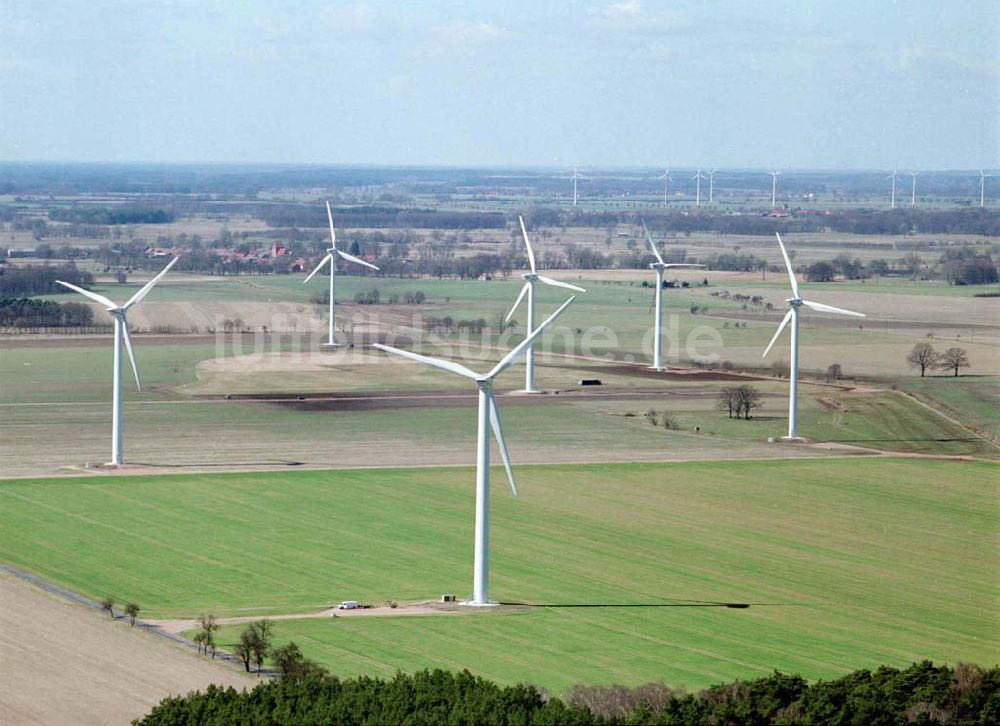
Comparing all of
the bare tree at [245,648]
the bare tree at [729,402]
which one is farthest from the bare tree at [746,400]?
the bare tree at [245,648]

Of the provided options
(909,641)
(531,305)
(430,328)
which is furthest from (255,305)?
(909,641)

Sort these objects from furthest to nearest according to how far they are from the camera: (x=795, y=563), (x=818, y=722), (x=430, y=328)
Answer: (x=430, y=328) → (x=795, y=563) → (x=818, y=722)

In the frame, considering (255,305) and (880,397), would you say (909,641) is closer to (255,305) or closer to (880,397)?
(880,397)

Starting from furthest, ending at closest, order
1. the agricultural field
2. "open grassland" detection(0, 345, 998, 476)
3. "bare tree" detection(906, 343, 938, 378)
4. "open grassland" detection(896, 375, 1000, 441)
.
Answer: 1. "bare tree" detection(906, 343, 938, 378)
2. "open grassland" detection(896, 375, 1000, 441)
3. "open grassland" detection(0, 345, 998, 476)
4. the agricultural field

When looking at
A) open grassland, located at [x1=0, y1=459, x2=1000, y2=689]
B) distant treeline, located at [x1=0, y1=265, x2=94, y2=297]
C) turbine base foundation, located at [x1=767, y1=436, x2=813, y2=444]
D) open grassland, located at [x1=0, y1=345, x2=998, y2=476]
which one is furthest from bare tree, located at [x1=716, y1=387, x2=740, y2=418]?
distant treeline, located at [x1=0, y1=265, x2=94, y2=297]

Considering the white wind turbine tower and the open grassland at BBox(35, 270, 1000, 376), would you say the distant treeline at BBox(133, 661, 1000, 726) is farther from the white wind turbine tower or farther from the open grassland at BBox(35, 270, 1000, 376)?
the open grassland at BBox(35, 270, 1000, 376)

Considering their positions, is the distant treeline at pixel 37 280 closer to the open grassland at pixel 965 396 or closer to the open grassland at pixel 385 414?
the open grassland at pixel 385 414

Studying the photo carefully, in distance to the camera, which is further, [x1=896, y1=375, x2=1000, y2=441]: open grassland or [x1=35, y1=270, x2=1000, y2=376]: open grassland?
[x1=35, y1=270, x2=1000, y2=376]: open grassland

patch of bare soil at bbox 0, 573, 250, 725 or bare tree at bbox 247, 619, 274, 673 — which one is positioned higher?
bare tree at bbox 247, 619, 274, 673
